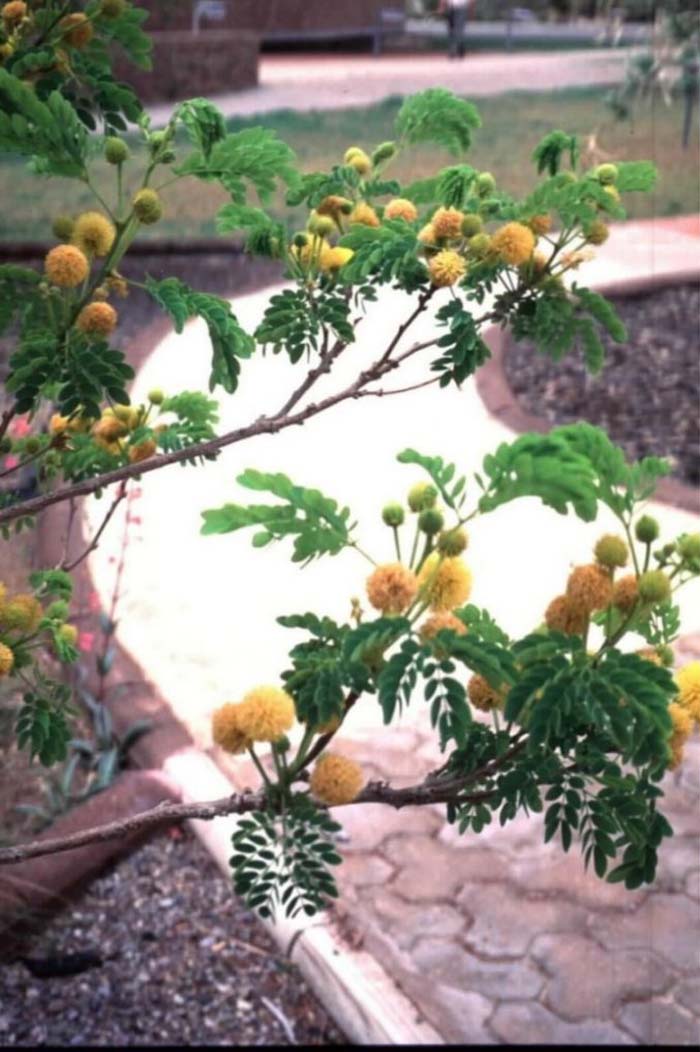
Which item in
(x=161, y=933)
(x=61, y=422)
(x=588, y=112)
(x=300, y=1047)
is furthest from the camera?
(x=588, y=112)

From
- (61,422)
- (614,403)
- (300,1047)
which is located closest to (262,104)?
(61,422)

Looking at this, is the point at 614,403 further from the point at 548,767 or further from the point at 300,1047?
the point at 548,767

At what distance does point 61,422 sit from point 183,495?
124cm

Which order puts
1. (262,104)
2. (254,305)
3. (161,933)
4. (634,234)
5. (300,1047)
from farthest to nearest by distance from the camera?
(634,234), (262,104), (254,305), (161,933), (300,1047)

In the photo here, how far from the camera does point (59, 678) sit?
5.95 feet

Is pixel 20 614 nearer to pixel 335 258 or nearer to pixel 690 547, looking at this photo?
pixel 335 258

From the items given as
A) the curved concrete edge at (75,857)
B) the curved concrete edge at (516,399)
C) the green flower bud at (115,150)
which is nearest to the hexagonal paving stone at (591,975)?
the curved concrete edge at (75,857)

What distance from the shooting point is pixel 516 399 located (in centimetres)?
293

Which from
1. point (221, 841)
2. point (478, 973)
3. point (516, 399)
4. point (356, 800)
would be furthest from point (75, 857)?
point (516, 399)

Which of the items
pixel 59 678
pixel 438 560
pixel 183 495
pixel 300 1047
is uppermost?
pixel 438 560

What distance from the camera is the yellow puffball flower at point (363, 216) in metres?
0.80

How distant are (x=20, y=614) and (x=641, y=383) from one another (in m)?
2.37

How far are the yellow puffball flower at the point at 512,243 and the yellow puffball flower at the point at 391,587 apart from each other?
18 centimetres

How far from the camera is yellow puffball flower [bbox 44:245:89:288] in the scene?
2.41ft
